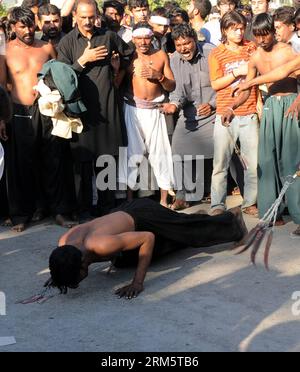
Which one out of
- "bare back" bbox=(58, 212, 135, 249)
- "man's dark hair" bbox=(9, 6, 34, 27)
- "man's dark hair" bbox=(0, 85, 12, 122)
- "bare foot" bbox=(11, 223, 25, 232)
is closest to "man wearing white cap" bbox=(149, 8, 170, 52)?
"man's dark hair" bbox=(9, 6, 34, 27)

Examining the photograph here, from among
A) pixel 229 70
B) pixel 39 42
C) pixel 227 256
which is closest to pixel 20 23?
pixel 39 42

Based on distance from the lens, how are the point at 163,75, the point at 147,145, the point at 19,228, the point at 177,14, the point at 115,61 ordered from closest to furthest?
the point at 19,228
the point at 115,61
the point at 163,75
the point at 147,145
the point at 177,14

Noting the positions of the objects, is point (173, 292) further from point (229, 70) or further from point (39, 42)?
point (39, 42)

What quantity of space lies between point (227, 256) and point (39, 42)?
8.90ft

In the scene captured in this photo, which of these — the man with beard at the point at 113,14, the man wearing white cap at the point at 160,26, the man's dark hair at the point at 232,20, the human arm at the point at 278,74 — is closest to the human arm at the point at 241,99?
the human arm at the point at 278,74

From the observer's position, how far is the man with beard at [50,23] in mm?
7254

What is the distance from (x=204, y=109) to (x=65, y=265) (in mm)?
2943

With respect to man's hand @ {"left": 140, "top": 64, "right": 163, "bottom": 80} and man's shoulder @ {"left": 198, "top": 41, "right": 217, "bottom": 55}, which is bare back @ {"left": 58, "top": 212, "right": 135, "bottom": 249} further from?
man's shoulder @ {"left": 198, "top": 41, "right": 217, "bottom": 55}

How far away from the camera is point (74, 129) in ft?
21.9

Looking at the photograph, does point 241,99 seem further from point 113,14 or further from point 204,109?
point 113,14

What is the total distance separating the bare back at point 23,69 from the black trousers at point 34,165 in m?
0.10

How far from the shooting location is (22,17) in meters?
6.57

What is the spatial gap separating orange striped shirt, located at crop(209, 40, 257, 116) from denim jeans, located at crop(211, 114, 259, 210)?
8cm

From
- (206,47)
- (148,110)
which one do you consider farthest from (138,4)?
(148,110)
